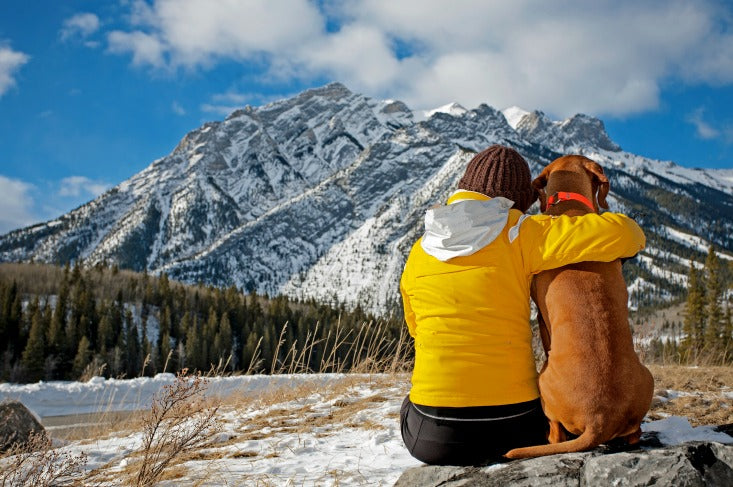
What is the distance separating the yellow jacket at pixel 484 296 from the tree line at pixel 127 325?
105 feet

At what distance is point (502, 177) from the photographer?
3281 mm

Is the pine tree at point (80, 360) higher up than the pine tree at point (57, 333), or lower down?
lower down

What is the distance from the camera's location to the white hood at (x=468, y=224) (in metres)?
2.90

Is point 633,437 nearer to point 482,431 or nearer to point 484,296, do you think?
point 482,431

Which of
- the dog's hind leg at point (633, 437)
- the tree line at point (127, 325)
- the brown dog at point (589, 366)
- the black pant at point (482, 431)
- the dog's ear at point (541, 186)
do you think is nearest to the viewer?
the brown dog at point (589, 366)

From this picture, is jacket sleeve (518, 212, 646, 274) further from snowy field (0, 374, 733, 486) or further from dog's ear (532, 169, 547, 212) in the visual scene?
snowy field (0, 374, 733, 486)

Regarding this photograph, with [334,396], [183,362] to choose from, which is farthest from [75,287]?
[334,396]

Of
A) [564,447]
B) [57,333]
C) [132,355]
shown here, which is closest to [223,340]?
[132,355]

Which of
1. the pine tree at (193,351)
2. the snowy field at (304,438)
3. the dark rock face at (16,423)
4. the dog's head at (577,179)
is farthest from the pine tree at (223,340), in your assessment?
the dog's head at (577,179)

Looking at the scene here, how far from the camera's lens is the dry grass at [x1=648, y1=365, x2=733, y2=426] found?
186 inches

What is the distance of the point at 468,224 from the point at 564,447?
131cm

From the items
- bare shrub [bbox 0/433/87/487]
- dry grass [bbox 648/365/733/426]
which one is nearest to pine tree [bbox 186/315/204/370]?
bare shrub [bbox 0/433/87/487]

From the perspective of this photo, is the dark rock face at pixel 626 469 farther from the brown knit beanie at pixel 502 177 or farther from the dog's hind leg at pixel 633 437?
the brown knit beanie at pixel 502 177

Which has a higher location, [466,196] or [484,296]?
[466,196]
